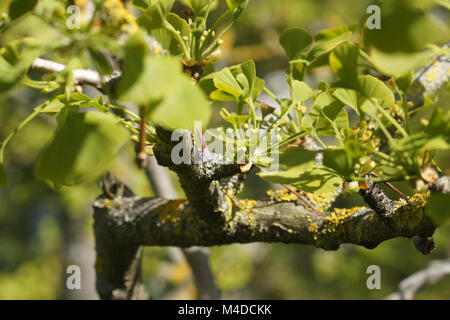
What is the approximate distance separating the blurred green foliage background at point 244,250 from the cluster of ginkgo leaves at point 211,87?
140cm

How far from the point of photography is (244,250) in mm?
2691

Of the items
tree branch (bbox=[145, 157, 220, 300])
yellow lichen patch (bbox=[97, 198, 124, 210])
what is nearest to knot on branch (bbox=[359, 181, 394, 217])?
yellow lichen patch (bbox=[97, 198, 124, 210])

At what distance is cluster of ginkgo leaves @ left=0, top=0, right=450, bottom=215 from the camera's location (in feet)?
0.69

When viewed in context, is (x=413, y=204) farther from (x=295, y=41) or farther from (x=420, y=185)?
(x=295, y=41)

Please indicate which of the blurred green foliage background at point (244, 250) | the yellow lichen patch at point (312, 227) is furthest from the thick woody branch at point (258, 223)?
the blurred green foliage background at point (244, 250)

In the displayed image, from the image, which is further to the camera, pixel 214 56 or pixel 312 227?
pixel 312 227

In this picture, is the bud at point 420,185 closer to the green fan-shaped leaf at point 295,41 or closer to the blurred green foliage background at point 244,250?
the green fan-shaped leaf at point 295,41

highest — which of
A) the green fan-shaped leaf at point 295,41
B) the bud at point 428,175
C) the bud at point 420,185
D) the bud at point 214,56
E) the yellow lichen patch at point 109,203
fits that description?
the green fan-shaped leaf at point 295,41

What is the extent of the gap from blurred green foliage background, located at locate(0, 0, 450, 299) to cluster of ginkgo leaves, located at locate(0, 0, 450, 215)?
55.3 inches

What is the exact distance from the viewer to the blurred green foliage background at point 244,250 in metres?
2.08

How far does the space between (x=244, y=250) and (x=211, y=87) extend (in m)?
2.36

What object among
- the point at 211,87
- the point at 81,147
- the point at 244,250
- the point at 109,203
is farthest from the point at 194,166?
the point at 244,250

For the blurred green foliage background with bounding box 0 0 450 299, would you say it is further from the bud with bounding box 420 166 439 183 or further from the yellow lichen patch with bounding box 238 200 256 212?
the bud with bounding box 420 166 439 183
